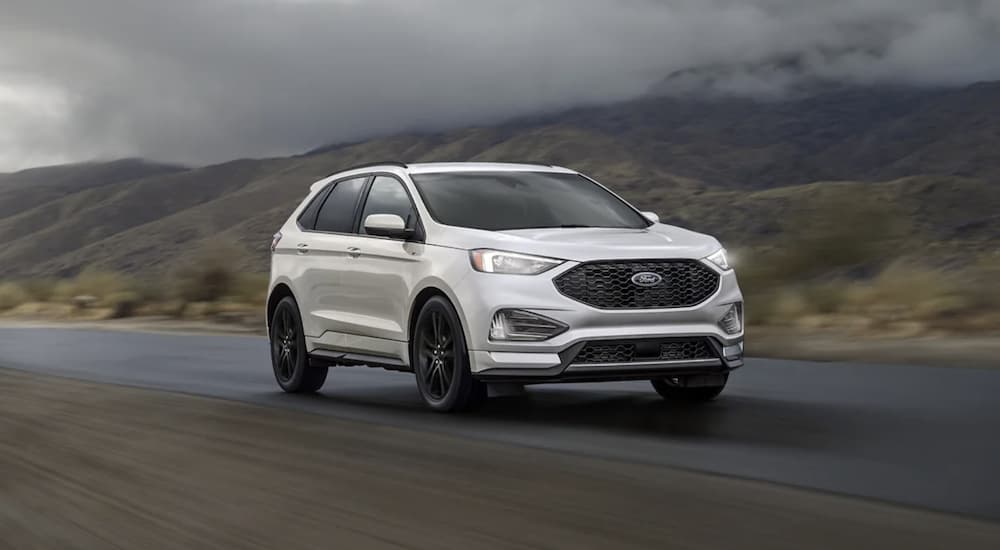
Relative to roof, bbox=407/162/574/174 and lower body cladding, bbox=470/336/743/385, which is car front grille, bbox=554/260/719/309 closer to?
lower body cladding, bbox=470/336/743/385

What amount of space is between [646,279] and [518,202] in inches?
64.9

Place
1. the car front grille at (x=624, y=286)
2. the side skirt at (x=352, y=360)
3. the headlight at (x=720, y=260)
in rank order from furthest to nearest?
the side skirt at (x=352, y=360) → the headlight at (x=720, y=260) → the car front grille at (x=624, y=286)

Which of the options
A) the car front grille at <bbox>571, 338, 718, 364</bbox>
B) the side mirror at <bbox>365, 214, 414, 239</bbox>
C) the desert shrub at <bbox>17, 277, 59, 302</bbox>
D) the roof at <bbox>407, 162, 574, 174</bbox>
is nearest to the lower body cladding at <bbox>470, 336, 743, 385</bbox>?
the car front grille at <bbox>571, 338, 718, 364</bbox>

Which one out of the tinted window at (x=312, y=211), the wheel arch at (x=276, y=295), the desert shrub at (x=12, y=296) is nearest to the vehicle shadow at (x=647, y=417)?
the wheel arch at (x=276, y=295)

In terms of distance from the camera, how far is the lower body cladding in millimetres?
9664

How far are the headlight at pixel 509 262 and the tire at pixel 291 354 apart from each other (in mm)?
2792

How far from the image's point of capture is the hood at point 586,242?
988 cm

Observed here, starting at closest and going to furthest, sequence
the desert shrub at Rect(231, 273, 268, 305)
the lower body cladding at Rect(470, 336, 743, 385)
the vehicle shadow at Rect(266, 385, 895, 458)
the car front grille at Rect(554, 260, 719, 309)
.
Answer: the vehicle shadow at Rect(266, 385, 895, 458) → the lower body cladding at Rect(470, 336, 743, 385) → the car front grille at Rect(554, 260, 719, 309) → the desert shrub at Rect(231, 273, 268, 305)

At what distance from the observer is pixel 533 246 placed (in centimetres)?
995

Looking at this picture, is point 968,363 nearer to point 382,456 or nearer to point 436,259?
point 436,259

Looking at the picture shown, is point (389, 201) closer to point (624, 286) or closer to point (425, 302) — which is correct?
point (425, 302)

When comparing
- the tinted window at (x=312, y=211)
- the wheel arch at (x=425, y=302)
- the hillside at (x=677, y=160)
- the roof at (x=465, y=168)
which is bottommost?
the wheel arch at (x=425, y=302)

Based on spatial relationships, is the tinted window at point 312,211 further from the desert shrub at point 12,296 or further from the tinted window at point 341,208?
the desert shrub at point 12,296

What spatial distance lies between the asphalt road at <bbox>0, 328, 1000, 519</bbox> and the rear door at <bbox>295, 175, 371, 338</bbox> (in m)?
0.65
